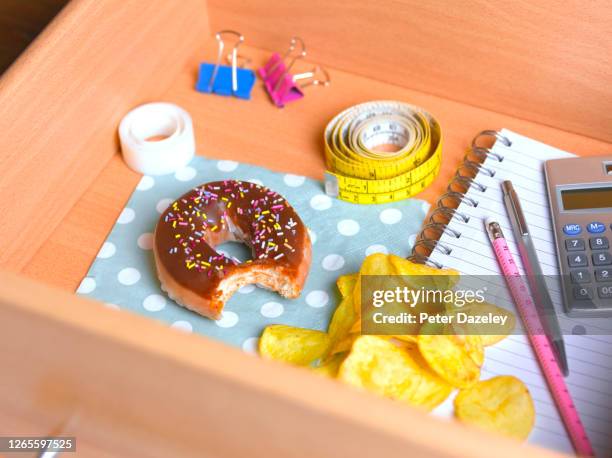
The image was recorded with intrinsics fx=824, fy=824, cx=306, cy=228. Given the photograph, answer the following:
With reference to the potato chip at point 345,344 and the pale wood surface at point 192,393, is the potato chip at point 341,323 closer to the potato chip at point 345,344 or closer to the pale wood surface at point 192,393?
the potato chip at point 345,344

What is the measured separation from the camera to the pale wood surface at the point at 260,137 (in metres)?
1.07

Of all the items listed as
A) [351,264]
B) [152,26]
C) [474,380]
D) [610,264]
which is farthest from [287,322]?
[152,26]

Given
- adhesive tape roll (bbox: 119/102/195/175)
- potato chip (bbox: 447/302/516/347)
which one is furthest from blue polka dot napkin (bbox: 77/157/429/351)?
potato chip (bbox: 447/302/516/347)

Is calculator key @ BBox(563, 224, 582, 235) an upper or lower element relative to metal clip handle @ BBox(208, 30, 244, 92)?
lower

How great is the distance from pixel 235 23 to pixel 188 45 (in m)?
0.08

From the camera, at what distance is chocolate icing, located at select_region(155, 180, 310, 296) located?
97 centimetres

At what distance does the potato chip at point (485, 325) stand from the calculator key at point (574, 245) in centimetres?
11

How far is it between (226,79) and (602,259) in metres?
0.61

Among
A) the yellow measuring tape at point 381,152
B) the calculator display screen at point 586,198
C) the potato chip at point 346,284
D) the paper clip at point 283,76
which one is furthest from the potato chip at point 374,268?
the paper clip at point 283,76

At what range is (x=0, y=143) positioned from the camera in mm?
954

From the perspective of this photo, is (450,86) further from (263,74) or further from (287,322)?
(287,322)

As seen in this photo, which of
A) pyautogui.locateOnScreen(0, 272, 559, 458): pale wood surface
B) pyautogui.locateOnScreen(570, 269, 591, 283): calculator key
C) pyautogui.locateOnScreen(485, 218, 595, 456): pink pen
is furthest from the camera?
pyautogui.locateOnScreen(570, 269, 591, 283): calculator key

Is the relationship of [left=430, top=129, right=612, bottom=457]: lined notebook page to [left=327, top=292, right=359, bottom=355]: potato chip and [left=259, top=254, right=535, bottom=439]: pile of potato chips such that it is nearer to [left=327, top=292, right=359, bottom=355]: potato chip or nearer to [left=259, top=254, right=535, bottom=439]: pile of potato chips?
[left=259, top=254, right=535, bottom=439]: pile of potato chips

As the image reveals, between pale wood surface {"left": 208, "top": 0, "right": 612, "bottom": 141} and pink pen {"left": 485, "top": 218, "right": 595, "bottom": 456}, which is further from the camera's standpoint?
pale wood surface {"left": 208, "top": 0, "right": 612, "bottom": 141}
